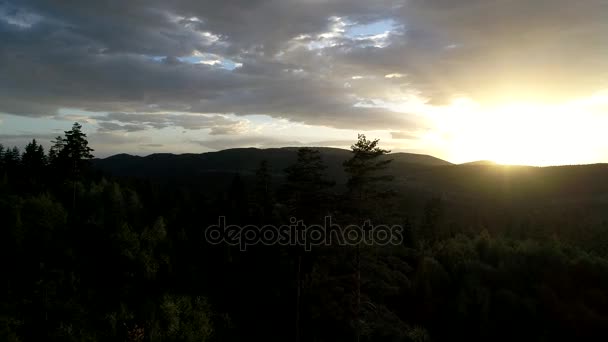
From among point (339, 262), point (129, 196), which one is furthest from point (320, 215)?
point (129, 196)

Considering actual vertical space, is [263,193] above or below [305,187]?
below

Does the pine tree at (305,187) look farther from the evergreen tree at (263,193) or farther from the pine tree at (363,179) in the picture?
the evergreen tree at (263,193)

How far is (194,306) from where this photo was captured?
39.8 m

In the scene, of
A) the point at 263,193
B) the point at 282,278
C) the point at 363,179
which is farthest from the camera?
the point at 263,193

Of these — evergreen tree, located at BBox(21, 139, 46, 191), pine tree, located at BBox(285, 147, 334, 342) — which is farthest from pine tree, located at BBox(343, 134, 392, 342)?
evergreen tree, located at BBox(21, 139, 46, 191)

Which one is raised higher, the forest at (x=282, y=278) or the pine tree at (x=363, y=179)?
the pine tree at (x=363, y=179)

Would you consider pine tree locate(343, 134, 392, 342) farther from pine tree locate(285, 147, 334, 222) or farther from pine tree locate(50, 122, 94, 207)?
pine tree locate(50, 122, 94, 207)

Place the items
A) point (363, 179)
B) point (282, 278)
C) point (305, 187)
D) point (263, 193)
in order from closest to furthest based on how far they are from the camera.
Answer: point (363, 179) → point (305, 187) → point (282, 278) → point (263, 193)

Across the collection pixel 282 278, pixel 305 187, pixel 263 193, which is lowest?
pixel 282 278

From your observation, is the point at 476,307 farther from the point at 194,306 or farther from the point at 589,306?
the point at 194,306

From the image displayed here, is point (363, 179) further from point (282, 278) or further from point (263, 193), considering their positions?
point (263, 193)

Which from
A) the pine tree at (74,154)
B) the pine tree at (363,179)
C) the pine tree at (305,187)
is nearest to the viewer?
the pine tree at (363,179)

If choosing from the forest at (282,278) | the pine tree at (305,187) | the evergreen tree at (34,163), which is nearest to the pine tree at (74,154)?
the forest at (282,278)

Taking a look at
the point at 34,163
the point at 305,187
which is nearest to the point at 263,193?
the point at 305,187
